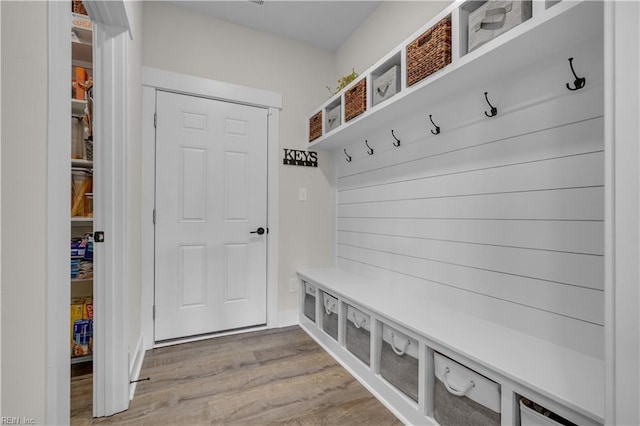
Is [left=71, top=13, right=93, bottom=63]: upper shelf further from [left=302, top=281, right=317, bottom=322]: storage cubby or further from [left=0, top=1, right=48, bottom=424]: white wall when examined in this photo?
[left=302, top=281, right=317, bottom=322]: storage cubby

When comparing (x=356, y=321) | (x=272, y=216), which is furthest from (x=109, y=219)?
(x=356, y=321)

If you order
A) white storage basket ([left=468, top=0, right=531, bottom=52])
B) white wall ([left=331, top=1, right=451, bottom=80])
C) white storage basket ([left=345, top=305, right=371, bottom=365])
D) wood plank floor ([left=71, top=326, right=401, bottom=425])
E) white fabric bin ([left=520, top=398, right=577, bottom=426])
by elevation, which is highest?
white wall ([left=331, top=1, right=451, bottom=80])

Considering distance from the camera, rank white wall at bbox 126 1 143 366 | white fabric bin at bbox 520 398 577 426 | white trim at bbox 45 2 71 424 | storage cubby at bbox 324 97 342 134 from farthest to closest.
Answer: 1. storage cubby at bbox 324 97 342 134
2. white wall at bbox 126 1 143 366
3. white fabric bin at bbox 520 398 577 426
4. white trim at bbox 45 2 71 424

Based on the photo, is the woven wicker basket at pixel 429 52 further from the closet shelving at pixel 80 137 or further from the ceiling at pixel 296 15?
the closet shelving at pixel 80 137

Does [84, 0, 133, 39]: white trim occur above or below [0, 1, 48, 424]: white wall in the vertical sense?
above

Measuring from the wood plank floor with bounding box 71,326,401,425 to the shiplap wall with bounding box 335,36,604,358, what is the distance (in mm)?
770

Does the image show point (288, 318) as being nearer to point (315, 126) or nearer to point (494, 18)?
point (315, 126)

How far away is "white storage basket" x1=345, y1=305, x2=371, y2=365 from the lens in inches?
74.1

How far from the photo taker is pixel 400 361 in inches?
63.4

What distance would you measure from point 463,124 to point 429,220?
1.92 feet

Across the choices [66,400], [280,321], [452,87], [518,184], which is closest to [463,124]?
[452,87]

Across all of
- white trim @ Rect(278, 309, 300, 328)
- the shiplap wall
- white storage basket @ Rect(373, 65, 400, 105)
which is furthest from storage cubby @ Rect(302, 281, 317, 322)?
white storage basket @ Rect(373, 65, 400, 105)

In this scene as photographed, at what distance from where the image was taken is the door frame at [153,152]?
2.34m

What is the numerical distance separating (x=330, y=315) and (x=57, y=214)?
192cm
